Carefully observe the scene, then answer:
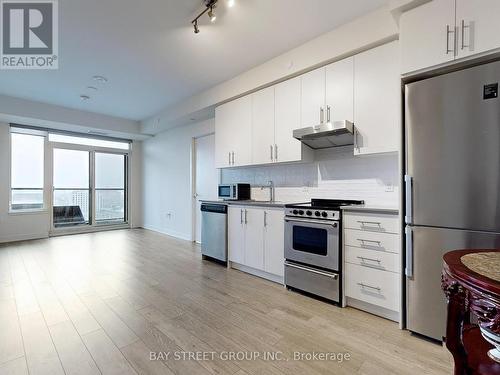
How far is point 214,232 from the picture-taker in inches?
154

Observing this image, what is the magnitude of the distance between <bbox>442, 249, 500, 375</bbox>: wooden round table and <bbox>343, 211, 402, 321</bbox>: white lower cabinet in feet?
3.87

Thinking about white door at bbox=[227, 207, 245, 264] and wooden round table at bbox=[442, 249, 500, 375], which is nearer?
wooden round table at bbox=[442, 249, 500, 375]

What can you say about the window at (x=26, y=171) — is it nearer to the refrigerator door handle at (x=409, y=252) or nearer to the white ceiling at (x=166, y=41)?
the white ceiling at (x=166, y=41)

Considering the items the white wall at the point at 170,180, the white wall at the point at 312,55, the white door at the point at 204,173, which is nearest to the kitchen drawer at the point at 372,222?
the white wall at the point at 312,55

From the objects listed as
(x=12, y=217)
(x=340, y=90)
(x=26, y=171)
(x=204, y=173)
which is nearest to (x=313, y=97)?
(x=340, y=90)

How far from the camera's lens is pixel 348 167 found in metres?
3.05

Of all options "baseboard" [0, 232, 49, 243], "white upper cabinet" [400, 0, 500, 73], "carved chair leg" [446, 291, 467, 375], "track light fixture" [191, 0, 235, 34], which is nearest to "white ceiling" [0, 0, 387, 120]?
"track light fixture" [191, 0, 235, 34]

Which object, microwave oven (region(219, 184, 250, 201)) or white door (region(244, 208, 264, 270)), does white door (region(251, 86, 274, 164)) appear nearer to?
microwave oven (region(219, 184, 250, 201))

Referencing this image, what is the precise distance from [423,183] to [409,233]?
1.34 feet

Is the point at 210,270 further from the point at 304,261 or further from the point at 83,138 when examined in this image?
the point at 83,138

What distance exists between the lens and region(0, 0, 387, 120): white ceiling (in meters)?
2.38

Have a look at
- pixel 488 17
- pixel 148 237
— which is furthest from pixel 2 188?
pixel 488 17

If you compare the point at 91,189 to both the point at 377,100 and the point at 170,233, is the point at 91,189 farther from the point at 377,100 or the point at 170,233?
the point at 377,100

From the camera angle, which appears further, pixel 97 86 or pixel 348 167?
pixel 97 86
